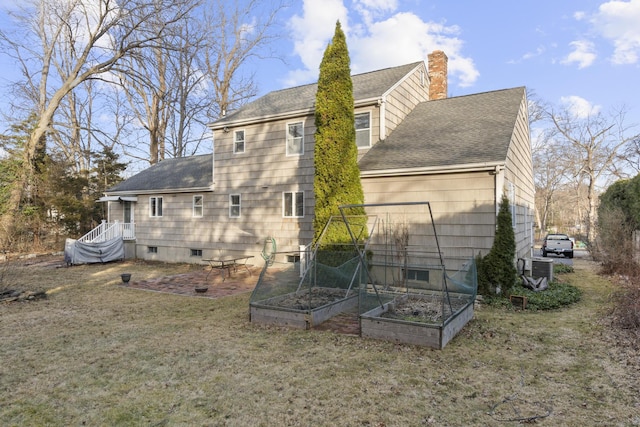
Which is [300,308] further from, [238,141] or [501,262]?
[238,141]

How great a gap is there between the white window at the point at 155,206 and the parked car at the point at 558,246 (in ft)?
71.2

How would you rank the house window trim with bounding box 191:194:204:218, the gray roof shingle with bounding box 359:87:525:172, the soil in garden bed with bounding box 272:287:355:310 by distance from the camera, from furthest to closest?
the house window trim with bounding box 191:194:204:218 < the gray roof shingle with bounding box 359:87:525:172 < the soil in garden bed with bounding box 272:287:355:310

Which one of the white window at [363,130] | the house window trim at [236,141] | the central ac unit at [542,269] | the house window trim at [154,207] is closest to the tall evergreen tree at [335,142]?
the white window at [363,130]

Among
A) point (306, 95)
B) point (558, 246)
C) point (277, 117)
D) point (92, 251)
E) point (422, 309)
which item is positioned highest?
point (306, 95)

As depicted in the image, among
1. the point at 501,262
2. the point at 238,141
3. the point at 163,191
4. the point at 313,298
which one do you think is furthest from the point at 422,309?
the point at 163,191

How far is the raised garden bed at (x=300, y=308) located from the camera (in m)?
6.83

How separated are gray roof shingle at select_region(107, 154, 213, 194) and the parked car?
64.9 feet

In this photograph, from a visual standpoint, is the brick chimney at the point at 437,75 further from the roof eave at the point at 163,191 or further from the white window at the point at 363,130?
the roof eave at the point at 163,191

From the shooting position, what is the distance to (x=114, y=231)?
18156 mm

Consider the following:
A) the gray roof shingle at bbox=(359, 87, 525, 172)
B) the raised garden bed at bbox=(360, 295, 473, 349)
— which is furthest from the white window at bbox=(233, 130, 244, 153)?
the raised garden bed at bbox=(360, 295, 473, 349)

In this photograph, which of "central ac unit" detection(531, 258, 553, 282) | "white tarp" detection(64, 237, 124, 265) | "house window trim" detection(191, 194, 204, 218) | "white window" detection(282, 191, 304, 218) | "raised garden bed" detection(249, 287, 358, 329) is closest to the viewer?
"raised garden bed" detection(249, 287, 358, 329)

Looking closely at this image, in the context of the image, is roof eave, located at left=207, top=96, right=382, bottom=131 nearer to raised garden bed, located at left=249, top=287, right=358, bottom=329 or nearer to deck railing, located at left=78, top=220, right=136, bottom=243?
raised garden bed, located at left=249, top=287, right=358, bottom=329

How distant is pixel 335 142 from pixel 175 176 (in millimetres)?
10286

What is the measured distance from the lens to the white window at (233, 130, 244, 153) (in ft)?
47.8
